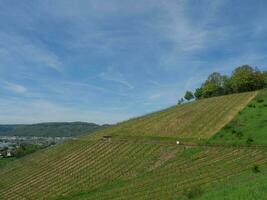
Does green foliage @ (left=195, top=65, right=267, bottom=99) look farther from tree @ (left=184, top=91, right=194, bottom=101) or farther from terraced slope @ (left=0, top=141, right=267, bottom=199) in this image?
terraced slope @ (left=0, top=141, right=267, bottom=199)

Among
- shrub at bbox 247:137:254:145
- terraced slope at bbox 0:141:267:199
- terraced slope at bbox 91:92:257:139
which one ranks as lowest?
terraced slope at bbox 0:141:267:199

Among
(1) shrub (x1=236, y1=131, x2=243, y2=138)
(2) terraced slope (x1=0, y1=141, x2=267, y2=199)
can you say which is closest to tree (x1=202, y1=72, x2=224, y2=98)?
(2) terraced slope (x1=0, y1=141, x2=267, y2=199)

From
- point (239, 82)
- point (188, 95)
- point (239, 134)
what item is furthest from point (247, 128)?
point (188, 95)

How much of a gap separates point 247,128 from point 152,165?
17742 mm

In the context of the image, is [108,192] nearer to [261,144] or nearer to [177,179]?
[177,179]

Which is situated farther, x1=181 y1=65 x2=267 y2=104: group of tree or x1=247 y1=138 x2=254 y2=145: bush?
x1=181 y1=65 x2=267 y2=104: group of tree

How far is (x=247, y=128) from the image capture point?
55.8 m

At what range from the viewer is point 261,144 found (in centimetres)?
4572

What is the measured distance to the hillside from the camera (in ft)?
107

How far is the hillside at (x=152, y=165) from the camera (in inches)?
1286

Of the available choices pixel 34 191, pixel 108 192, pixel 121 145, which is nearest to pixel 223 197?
pixel 108 192

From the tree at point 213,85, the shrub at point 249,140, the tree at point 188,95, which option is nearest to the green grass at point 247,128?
the shrub at point 249,140

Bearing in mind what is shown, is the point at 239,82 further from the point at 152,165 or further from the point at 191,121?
the point at 152,165

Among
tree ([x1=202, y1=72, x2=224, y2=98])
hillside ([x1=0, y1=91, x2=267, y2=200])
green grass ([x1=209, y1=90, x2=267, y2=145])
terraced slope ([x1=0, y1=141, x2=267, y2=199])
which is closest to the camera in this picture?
hillside ([x1=0, y1=91, x2=267, y2=200])
